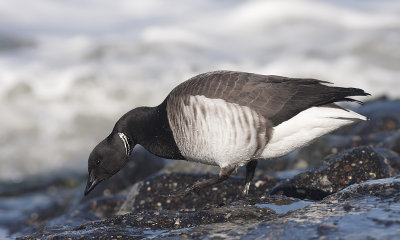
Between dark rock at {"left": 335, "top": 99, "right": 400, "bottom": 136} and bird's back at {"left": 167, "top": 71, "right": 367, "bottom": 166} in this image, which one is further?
dark rock at {"left": 335, "top": 99, "right": 400, "bottom": 136}

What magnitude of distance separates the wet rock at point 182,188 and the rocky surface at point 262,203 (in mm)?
15

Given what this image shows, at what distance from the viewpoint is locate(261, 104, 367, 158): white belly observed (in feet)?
21.0

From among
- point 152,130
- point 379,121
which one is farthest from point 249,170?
point 379,121

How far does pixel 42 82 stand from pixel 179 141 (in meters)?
19.2

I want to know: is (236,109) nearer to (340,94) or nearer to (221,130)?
(221,130)

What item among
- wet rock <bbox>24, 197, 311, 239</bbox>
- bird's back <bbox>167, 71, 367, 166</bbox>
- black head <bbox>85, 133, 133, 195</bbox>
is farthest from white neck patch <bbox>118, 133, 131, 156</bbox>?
wet rock <bbox>24, 197, 311, 239</bbox>

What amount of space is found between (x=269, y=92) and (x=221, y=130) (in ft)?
2.52

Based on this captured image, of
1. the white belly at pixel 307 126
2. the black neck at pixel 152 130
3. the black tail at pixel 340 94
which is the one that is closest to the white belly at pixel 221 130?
the white belly at pixel 307 126

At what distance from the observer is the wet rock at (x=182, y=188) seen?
7844 millimetres

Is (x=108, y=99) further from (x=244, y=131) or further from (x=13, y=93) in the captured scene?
(x=244, y=131)

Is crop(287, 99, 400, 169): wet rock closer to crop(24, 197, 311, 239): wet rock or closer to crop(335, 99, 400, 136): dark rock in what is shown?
crop(335, 99, 400, 136): dark rock

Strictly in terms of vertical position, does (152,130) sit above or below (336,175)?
above

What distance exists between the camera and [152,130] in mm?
7051

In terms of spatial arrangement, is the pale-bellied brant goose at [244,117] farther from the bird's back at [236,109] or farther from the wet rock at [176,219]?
the wet rock at [176,219]
